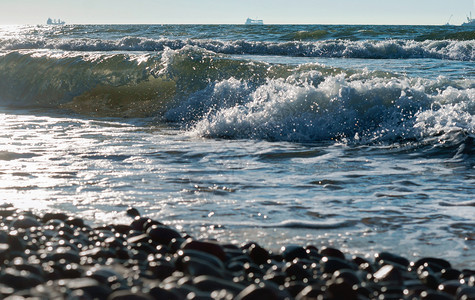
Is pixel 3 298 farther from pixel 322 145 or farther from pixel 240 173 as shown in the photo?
pixel 322 145

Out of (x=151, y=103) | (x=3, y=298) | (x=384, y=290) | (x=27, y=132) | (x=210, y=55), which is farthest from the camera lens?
(x=210, y=55)

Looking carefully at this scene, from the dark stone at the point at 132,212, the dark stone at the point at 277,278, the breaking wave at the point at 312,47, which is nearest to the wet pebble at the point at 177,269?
the dark stone at the point at 277,278

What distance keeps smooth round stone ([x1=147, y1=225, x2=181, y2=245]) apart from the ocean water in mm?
357

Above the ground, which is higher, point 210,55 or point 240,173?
point 210,55

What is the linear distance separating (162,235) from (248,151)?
3052 mm

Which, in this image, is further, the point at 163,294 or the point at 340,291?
the point at 340,291

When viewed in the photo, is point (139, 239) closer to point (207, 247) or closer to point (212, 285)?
point (207, 247)

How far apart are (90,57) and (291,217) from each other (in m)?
10.1

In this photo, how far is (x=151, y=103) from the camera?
32.8 ft

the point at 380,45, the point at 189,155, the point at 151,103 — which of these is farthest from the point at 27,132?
the point at 380,45

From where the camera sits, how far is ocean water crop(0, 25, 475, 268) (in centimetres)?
343

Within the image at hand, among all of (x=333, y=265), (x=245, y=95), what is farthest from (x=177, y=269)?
(x=245, y=95)

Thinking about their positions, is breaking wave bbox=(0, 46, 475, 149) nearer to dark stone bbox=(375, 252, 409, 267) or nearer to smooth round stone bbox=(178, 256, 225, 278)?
dark stone bbox=(375, 252, 409, 267)

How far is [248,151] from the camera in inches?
230
